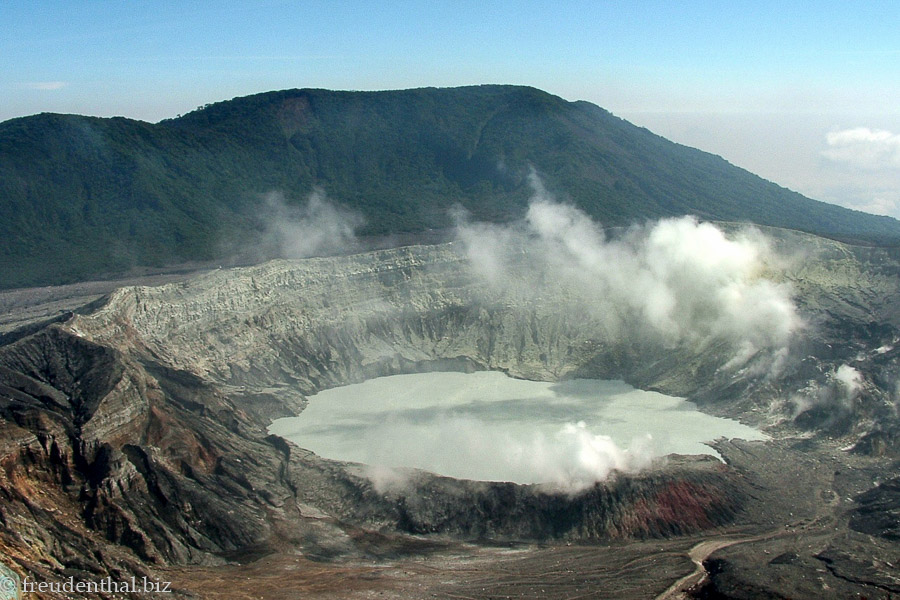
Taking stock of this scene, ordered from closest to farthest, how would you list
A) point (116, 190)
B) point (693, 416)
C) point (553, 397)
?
point (693, 416) < point (553, 397) < point (116, 190)

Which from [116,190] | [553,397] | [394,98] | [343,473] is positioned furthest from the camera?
[394,98]

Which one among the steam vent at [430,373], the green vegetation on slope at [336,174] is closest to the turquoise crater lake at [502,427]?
the steam vent at [430,373]

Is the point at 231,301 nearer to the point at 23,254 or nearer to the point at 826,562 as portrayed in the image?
the point at 23,254

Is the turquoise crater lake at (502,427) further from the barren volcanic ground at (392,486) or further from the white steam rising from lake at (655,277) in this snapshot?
the white steam rising from lake at (655,277)

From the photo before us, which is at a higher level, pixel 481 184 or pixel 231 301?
pixel 481 184

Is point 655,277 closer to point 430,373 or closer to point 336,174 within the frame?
point 430,373

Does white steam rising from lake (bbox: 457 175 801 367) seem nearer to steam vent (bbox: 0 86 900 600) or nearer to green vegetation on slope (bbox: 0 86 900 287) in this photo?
steam vent (bbox: 0 86 900 600)

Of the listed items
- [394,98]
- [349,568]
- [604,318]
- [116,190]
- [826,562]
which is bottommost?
[349,568]

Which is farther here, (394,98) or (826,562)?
(394,98)

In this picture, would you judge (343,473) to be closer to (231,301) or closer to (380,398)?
(380,398)

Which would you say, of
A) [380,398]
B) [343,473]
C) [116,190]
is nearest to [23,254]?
[116,190]
